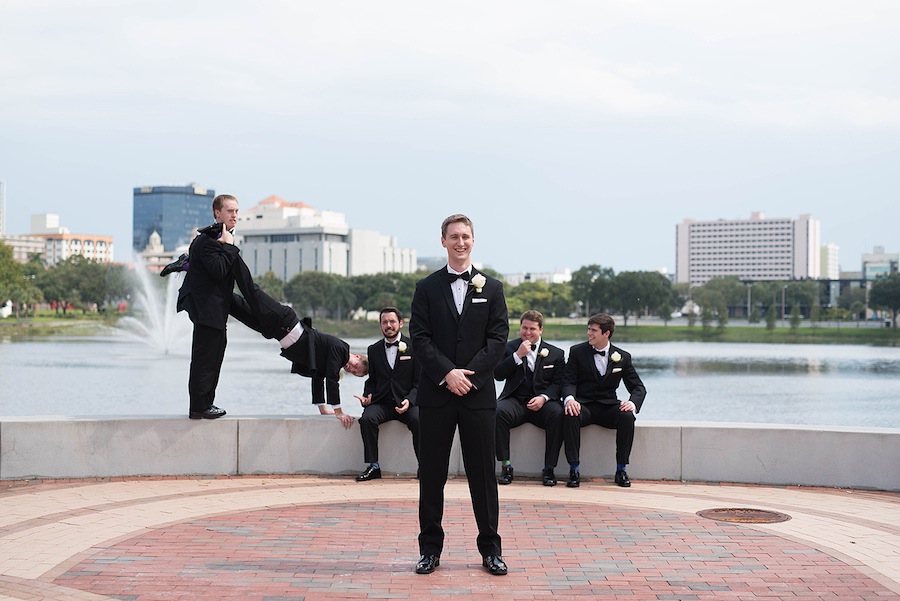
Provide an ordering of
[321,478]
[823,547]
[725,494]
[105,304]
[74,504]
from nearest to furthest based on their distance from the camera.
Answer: [823,547]
[74,504]
[725,494]
[321,478]
[105,304]

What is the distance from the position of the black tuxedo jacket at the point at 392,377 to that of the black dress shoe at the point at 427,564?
361cm

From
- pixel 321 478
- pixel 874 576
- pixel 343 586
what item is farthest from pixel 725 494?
pixel 343 586

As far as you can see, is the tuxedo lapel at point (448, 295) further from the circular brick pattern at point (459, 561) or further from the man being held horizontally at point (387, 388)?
the man being held horizontally at point (387, 388)

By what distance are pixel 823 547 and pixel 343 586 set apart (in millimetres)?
3347

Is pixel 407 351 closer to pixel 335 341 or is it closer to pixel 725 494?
pixel 335 341

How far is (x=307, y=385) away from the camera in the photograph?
35625 mm

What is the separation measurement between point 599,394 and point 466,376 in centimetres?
386

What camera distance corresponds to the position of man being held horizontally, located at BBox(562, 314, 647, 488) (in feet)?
31.1

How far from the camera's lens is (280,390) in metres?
33.5

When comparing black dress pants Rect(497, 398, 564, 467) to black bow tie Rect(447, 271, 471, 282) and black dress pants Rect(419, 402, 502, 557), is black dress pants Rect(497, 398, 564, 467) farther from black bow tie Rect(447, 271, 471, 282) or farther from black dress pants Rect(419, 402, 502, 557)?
black bow tie Rect(447, 271, 471, 282)

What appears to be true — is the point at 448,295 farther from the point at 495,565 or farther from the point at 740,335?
the point at 740,335

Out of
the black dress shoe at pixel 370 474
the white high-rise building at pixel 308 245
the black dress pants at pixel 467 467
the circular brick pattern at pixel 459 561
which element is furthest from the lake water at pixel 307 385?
the white high-rise building at pixel 308 245

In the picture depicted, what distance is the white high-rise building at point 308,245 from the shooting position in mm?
178250

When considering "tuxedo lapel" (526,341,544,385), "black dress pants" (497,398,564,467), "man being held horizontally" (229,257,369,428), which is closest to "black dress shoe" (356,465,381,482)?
"man being held horizontally" (229,257,369,428)
